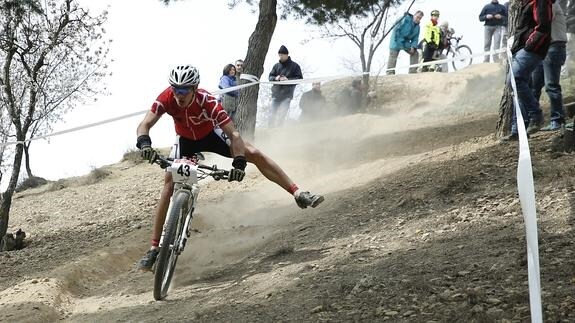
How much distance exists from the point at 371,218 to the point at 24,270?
4.17 metres

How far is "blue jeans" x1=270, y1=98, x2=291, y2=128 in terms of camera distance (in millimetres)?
15227

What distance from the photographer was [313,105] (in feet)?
59.9

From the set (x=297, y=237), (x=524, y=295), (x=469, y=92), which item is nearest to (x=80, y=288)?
(x=297, y=237)

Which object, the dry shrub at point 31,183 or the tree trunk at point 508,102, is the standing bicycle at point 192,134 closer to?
the tree trunk at point 508,102

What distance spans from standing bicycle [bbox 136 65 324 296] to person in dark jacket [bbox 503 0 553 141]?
294 cm

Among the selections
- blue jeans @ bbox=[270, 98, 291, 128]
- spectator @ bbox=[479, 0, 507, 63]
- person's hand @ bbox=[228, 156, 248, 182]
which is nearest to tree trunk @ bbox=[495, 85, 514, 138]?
person's hand @ bbox=[228, 156, 248, 182]

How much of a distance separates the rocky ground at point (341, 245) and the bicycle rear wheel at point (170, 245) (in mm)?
175

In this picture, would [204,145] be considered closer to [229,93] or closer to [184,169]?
[184,169]

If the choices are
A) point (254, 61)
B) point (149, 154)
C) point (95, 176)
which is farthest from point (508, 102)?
point (95, 176)

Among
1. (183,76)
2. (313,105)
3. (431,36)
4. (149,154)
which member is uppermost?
(431,36)

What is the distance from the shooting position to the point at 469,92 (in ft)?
61.4

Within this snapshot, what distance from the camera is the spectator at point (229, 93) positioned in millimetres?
13016

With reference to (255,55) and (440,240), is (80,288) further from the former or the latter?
(255,55)

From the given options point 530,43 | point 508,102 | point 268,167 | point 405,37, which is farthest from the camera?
point 405,37
